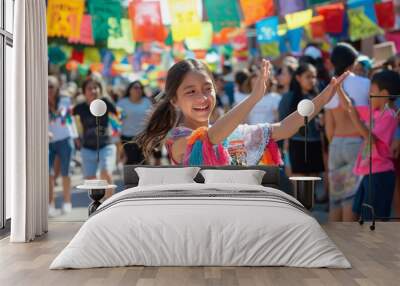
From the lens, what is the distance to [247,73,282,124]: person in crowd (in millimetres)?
6754

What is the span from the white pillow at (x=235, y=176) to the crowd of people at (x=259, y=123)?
366 mm

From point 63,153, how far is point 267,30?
103 inches

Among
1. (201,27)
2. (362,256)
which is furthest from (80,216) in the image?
(362,256)

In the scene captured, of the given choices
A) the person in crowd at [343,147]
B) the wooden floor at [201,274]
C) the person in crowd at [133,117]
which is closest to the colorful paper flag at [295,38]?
the person in crowd at [343,147]

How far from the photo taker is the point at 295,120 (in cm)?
668

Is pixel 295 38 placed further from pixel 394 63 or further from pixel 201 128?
pixel 201 128

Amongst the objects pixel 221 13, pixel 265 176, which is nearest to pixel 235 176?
pixel 265 176

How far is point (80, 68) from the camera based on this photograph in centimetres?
783

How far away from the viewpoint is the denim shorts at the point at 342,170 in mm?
6910

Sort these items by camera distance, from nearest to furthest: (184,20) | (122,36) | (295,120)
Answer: (295,120) → (184,20) → (122,36)

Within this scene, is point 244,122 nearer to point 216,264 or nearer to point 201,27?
point 201,27

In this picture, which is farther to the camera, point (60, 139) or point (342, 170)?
point (60, 139)

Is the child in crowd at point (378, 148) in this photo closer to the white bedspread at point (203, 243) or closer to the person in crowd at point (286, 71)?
the person in crowd at point (286, 71)

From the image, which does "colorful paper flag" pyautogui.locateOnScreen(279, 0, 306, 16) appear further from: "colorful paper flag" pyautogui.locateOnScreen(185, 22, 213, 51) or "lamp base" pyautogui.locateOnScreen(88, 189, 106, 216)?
"lamp base" pyautogui.locateOnScreen(88, 189, 106, 216)
